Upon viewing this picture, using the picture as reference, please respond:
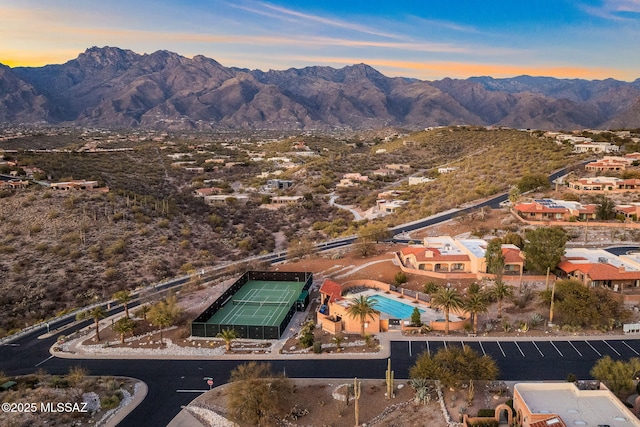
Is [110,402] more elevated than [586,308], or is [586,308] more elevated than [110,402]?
[586,308]

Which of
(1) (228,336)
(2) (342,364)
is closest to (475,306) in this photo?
(2) (342,364)

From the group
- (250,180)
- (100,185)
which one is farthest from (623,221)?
(250,180)

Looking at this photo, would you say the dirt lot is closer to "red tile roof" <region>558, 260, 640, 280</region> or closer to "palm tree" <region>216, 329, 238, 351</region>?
"palm tree" <region>216, 329, 238, 351</region>

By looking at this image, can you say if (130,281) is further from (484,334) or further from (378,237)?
(484,334)

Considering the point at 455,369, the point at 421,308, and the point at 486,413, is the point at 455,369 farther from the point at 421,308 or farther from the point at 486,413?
the point at 421,308

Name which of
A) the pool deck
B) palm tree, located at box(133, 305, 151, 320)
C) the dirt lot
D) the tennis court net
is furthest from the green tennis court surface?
the dirt lot
